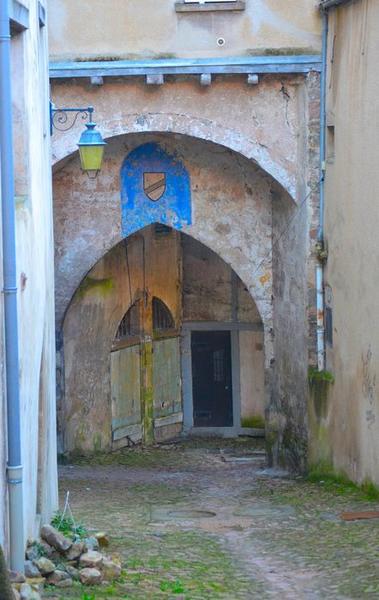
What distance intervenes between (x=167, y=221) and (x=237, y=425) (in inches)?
175

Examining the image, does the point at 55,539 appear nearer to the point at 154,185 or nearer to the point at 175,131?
the point at 175,131

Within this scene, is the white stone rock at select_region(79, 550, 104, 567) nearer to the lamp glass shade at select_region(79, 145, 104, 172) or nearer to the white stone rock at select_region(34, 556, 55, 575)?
the white stone rock at select_region(34, 556, 55, 575)

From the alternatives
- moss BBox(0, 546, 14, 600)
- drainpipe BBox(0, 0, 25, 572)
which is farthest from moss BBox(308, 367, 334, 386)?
moss BBox(0, 546, 14, 600)

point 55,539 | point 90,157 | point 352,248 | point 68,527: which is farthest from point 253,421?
point 55,539

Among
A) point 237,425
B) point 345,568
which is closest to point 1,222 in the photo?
point 345,568

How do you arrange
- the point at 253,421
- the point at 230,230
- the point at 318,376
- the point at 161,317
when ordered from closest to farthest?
1. the point at 318,376
2. the point at 230,230
3. the point at 161,317
4. the point at 253,421

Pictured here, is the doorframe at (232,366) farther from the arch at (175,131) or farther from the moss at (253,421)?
the arch at (175,131)

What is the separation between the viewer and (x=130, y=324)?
17.8 metres

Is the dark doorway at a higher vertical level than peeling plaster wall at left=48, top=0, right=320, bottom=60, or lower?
lower

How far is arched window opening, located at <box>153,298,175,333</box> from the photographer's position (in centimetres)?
1831

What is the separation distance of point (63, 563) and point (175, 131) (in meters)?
6.61

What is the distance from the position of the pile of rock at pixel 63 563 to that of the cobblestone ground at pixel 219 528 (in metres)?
0.11

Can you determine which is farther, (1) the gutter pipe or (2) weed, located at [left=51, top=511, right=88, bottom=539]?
(1) the gutter pipe

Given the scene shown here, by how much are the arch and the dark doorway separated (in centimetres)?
511
